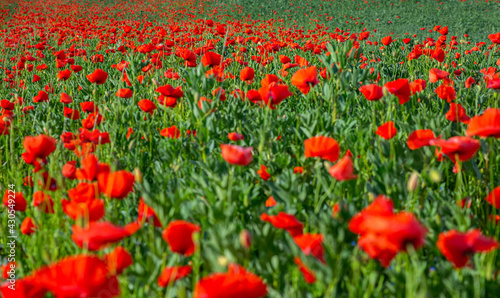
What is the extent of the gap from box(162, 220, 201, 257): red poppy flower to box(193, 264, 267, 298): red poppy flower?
9.9 inches

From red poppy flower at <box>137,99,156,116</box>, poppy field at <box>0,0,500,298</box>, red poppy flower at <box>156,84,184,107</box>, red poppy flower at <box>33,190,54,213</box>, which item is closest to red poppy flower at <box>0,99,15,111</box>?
poppy field at <box>0,0,500,298</box>

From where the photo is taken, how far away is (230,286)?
28.2 inches

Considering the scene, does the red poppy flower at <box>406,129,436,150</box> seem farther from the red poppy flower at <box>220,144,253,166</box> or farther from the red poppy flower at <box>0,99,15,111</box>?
the red poppy flower at <box>0,99,15,111</box>

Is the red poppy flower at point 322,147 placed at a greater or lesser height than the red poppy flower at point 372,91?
lesser

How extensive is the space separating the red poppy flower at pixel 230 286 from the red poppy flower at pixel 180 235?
0.25m

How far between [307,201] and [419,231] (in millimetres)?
746

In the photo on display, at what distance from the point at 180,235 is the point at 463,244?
622mm

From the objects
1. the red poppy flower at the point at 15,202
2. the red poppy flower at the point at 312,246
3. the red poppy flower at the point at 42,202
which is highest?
the red poppy flower at the point at 312,246

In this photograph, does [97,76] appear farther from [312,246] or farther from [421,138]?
[312,246]

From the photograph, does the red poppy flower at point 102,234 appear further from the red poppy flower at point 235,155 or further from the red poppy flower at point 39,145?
the red poppy flower at point 39,145

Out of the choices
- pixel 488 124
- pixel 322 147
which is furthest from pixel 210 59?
pixel 488 124

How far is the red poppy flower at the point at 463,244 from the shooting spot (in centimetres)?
89

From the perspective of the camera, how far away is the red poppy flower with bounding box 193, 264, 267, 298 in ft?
2.32

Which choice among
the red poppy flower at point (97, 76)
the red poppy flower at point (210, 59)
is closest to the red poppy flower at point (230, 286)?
the red poppy flower at point (210, 59)
